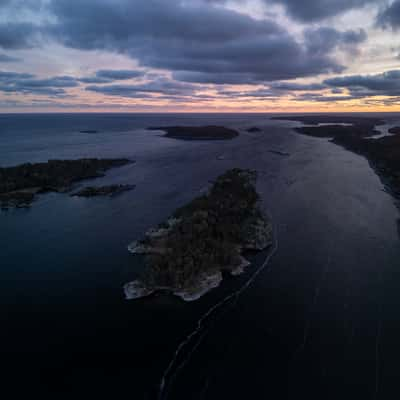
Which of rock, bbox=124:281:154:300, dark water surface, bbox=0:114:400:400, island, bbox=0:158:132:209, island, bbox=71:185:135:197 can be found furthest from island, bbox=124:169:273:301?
island, bbox=0:158:132:209

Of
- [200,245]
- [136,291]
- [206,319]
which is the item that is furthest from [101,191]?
[206,319]

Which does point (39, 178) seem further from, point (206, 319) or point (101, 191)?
point (206, 319)

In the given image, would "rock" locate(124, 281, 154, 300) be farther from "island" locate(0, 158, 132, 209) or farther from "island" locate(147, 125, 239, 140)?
"island" locate(147, 125, 239, 140)

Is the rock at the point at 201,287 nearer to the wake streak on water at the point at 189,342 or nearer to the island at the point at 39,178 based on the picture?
the wake streak on water at the point at 189,342

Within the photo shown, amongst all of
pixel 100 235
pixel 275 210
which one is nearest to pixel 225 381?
pixel 100 235

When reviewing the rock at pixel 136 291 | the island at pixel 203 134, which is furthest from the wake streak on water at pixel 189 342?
the island at pixel 203 134

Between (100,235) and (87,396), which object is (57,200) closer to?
(100,235)
